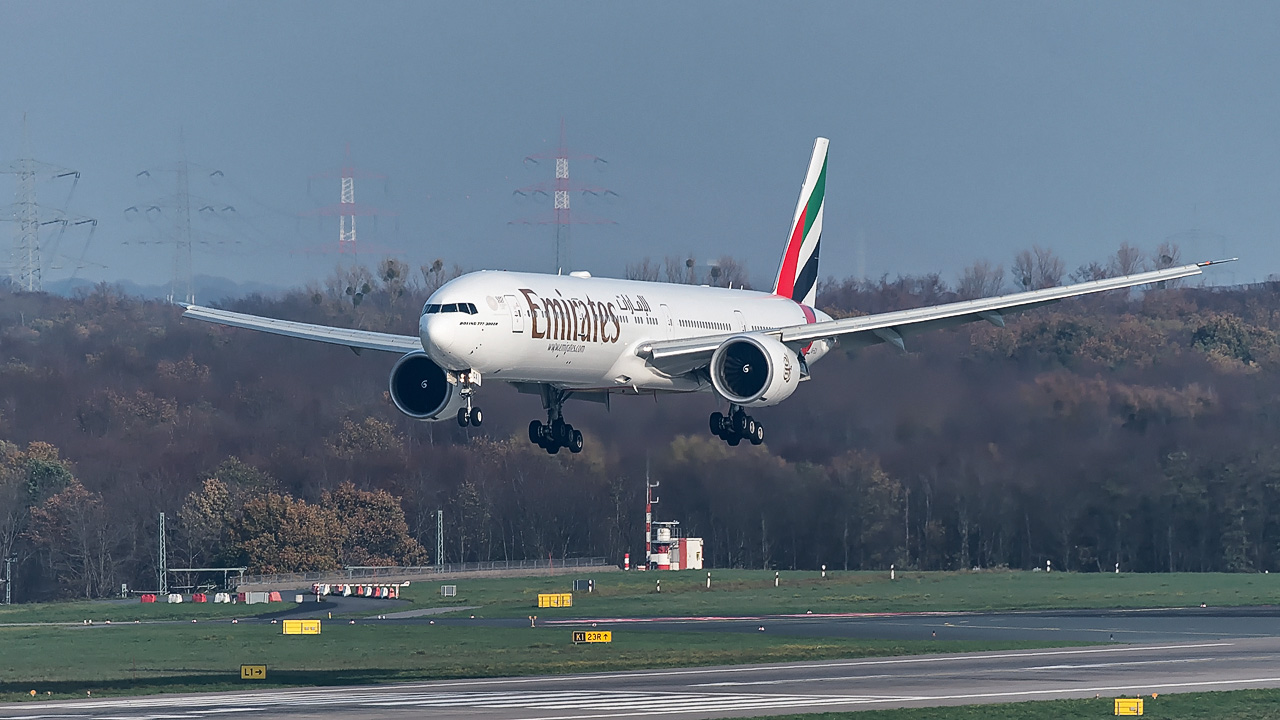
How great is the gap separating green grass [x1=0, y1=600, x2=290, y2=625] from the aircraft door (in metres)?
50.4

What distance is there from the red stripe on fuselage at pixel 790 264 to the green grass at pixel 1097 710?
26295mm

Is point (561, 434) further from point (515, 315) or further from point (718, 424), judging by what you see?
point (515, 315)

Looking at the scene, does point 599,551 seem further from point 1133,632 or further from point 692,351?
point 692,351

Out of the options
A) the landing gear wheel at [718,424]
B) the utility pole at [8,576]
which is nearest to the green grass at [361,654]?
the landing gear wheel at [718,424]

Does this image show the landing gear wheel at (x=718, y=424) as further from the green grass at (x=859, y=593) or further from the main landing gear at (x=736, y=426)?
the green grass at (x=859, y=593)

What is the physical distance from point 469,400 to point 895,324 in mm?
15006

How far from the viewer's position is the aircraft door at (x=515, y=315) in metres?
50.4

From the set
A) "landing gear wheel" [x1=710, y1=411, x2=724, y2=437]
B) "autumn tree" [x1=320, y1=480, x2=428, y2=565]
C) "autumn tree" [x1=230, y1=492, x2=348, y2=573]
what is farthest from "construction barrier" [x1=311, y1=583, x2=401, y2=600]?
"landing gear wheel" [x1=710, y1=411, x2=724, y2=437]

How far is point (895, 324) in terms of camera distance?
58.5 metres

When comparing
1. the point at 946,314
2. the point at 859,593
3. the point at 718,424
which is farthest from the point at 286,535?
the point at 946,314

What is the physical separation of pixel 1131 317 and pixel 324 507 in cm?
5717

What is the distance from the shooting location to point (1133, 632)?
227 feet

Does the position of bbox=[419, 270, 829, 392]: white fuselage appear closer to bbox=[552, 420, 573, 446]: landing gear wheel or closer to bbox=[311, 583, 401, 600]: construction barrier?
bbox=[552, 420, 573, 446]: landing gear wheel

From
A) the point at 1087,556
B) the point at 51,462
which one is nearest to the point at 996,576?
the point at 1087,556
